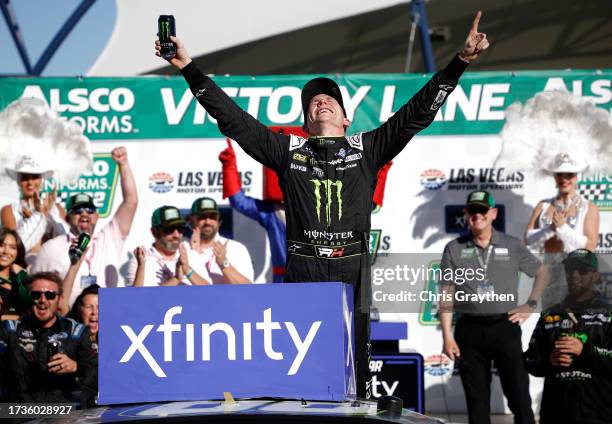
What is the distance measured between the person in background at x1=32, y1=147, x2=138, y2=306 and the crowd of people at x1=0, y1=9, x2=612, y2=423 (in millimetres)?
11

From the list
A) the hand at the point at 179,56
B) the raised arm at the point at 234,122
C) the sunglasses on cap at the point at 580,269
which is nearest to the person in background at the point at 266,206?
the sunglasses on cap at the point at 580,269

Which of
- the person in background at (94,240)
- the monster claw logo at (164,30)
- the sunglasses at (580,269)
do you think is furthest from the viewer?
the person in background at (94,240)

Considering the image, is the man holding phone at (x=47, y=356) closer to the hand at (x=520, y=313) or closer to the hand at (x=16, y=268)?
the hand at (x=16, y=268)

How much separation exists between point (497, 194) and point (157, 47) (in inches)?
198

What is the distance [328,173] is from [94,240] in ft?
15.8

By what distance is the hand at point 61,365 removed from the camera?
7199 millimetres

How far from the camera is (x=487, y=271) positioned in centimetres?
779

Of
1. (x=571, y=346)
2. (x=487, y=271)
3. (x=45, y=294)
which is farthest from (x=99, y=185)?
(x=571, y=346)

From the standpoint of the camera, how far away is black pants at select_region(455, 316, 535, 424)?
7.61 m

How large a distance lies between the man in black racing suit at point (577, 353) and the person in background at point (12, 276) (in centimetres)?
372

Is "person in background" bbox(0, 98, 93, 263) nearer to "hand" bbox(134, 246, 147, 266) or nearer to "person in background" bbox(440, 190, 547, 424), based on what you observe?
"hand" bbox(134, 246, 147, 266)

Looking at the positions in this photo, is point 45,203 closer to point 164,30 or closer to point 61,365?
point 61,365

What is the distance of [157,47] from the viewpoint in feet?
15.2

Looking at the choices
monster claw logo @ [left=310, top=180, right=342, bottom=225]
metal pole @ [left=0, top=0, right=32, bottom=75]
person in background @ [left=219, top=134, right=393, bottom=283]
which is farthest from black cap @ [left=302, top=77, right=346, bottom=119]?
metal pole @ [left=0, top=0, right=32, bottom=75]
